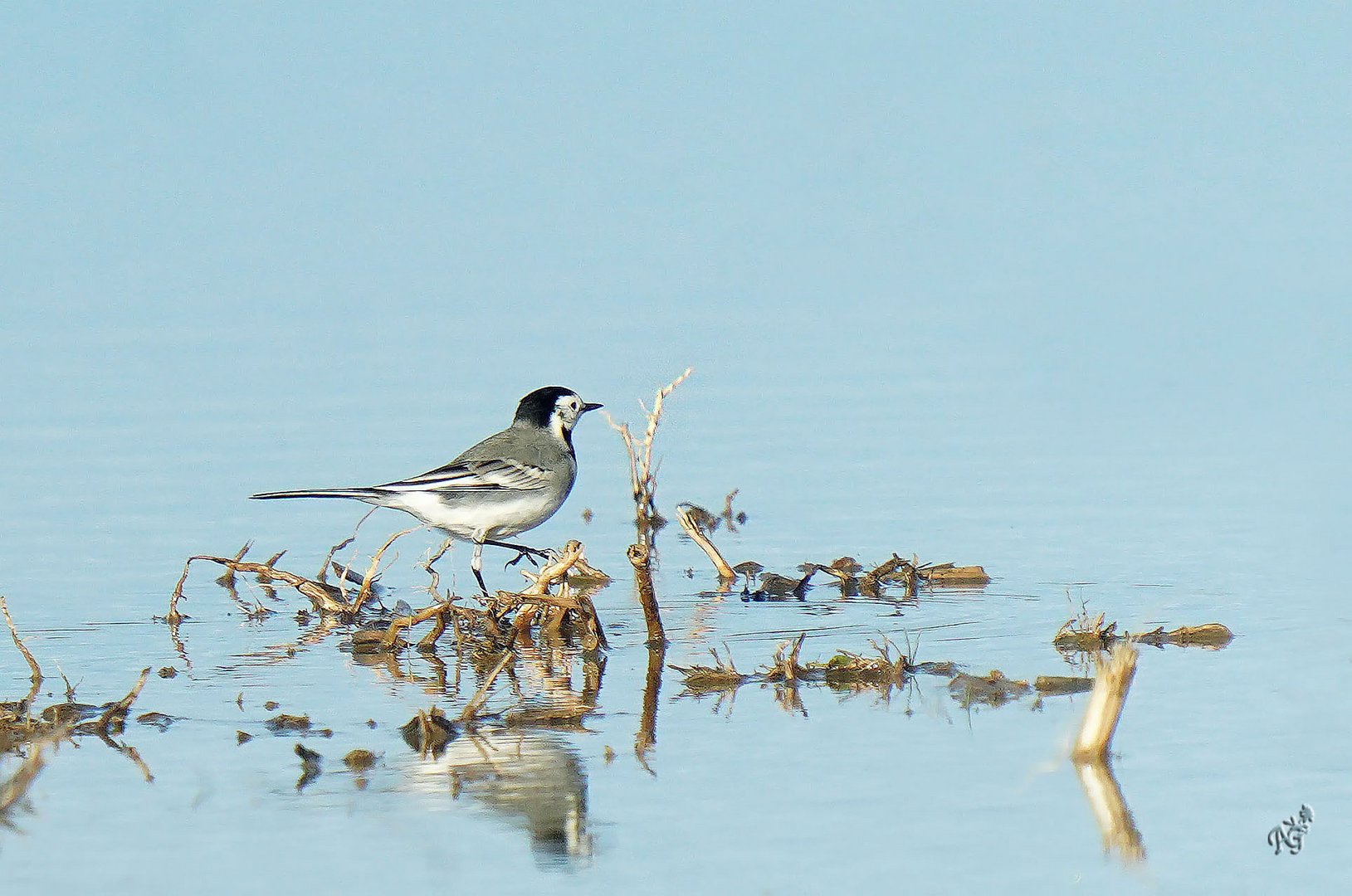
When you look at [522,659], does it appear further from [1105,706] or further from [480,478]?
[1105,706]

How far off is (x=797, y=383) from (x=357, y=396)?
4143 millimetres

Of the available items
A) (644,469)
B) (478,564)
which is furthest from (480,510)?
(644,469)

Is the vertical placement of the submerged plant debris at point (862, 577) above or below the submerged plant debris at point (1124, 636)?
above

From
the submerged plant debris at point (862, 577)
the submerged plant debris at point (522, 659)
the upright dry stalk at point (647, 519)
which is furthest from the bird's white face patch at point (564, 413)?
the submerged plant debris at point (862, 577)

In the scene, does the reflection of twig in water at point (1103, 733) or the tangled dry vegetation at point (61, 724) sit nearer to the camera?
the reflection of twig in water at point (1103, 733)

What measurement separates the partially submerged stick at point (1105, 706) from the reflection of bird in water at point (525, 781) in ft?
6.35

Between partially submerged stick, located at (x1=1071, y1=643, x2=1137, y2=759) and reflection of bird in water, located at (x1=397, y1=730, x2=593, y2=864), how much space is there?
194cm

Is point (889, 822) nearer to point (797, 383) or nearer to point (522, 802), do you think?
point (522, 802)

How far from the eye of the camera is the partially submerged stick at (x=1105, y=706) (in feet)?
25.8

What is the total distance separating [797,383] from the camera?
19.8m

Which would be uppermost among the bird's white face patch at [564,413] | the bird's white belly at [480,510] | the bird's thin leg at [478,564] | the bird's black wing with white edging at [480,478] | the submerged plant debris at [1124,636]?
the bird's white face patch at [564,413]

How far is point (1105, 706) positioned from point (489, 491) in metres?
5.27

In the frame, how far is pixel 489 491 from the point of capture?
40.5 feet

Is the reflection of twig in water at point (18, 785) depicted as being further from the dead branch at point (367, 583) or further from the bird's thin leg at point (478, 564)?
the bird's thin leg at point (478, 564)
